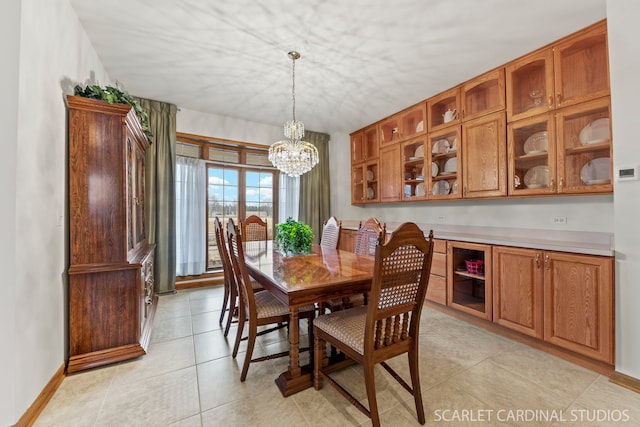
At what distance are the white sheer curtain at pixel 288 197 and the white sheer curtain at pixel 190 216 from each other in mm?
1291

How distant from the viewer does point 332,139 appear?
5172mm

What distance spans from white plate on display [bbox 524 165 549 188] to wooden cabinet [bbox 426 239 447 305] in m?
1.00

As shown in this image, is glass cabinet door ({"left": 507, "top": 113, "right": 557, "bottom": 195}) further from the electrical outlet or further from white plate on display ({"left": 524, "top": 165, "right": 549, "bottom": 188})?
the electrical outlet

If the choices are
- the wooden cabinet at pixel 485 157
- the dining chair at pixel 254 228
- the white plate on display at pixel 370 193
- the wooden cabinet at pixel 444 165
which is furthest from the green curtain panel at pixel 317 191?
the wooden cabinet at pixel 485 157

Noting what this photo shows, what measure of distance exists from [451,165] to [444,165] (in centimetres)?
12

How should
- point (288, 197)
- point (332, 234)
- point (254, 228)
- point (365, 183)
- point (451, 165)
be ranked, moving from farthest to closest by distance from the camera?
point (288, 197), point (365, 183), point (254, 228), point (451, 165), point (332, 234)

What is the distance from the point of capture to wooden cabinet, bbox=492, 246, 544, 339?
7.16 feet

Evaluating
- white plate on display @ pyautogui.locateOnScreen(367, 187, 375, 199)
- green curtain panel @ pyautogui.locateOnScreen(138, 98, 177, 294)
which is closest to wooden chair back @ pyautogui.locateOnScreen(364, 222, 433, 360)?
white plate on display @ pyautogui.locateOnScreen(367, 187, 375, 199)

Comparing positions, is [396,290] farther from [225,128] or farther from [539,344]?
[225,128]

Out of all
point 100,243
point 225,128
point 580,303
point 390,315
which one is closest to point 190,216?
point 225,128

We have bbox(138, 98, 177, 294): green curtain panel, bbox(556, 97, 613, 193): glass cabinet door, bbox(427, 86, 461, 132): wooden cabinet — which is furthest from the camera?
bbox(138, 98, 177, 294): green curtain panel

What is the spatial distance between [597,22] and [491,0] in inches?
39.5

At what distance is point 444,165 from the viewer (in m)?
3.47

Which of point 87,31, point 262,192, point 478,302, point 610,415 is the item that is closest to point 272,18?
point 87,31
